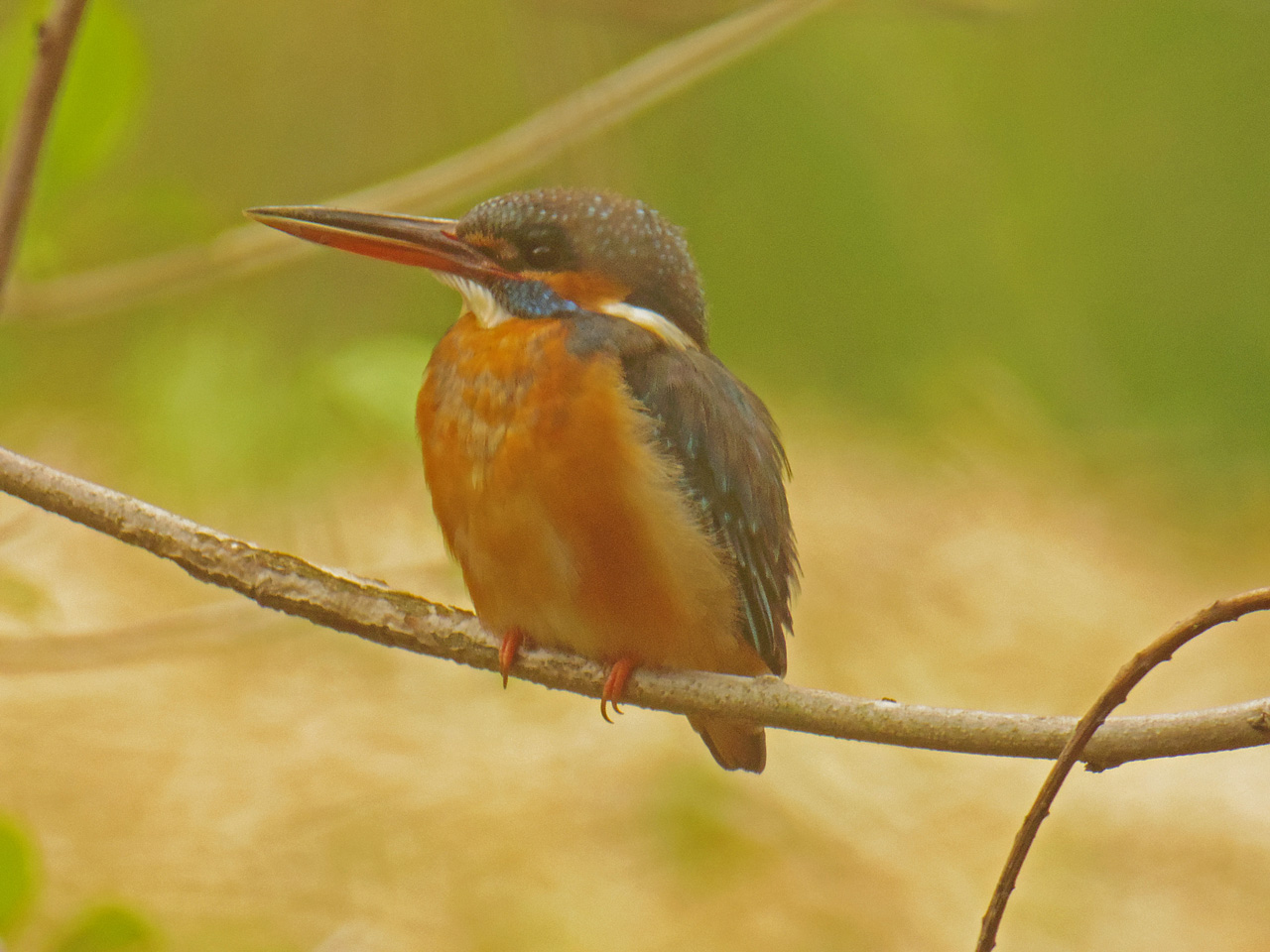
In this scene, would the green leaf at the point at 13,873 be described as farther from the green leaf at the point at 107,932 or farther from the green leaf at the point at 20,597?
the green leaf at the point at 20,597

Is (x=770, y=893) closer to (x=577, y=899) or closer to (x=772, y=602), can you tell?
(x=577, y=899)

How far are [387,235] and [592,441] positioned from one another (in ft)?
1.11

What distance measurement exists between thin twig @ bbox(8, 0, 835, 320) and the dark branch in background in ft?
2.90

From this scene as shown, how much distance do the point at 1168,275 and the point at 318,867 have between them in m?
2.52

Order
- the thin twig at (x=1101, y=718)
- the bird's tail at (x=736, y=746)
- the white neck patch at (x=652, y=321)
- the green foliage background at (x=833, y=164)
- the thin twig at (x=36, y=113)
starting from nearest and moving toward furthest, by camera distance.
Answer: the thin twig at (x=1101, y=718) < the thin twig at (x=36, y=113) < the white neck patch at (x=652, y=321) < the bird's tail at (x=736, y=746) < the green foliage background at (x=833, y=164)

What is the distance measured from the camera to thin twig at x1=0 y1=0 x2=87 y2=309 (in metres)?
1.40

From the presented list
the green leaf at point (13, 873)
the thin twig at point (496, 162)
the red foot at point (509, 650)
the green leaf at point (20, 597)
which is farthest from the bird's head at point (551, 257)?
the green leaf at point (13, 873)

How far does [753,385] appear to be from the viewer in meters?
4.09

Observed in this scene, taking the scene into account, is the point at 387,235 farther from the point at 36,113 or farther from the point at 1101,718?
the point at 1101,718

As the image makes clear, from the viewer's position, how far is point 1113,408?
13.3ft

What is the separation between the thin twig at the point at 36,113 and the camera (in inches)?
55.2

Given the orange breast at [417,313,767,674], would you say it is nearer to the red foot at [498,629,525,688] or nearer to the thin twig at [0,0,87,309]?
the red foot at [498,629,525,688]

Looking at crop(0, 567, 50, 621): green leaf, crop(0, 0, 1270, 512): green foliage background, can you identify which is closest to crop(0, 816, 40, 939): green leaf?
crop(0, 567, 50, 621): green leaf

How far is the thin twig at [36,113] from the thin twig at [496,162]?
0.55 meters
